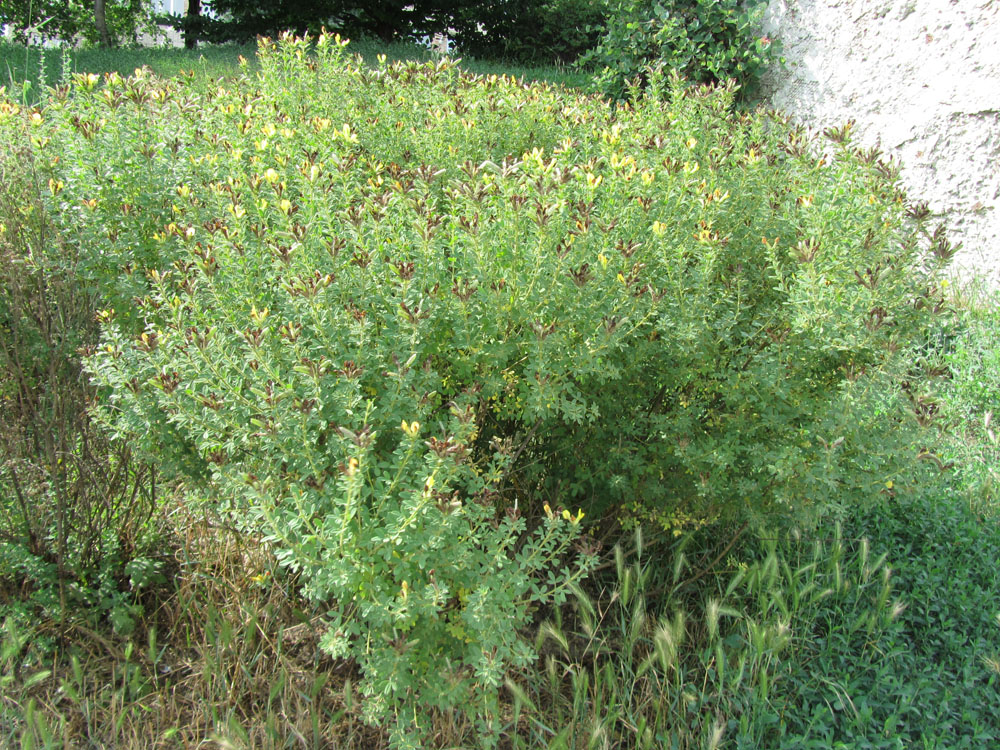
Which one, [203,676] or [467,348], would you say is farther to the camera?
[203,676]

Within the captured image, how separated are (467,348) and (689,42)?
219 inches

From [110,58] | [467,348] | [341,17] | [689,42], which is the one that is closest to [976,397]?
[467,348]

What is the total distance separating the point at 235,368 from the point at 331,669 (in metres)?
1.01

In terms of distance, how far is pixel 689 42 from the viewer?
22.1 feet

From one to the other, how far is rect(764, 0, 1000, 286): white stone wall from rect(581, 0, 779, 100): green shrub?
1.83 ft

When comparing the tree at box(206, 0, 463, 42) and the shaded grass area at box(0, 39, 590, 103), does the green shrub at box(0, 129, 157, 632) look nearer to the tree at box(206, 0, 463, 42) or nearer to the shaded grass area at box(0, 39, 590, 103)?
the shaded grass area at box(0, 39, 590, 103)

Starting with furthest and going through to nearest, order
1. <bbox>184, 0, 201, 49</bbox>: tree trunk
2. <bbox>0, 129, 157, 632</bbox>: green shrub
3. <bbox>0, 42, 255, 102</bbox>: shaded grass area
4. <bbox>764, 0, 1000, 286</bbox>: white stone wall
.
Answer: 1. <bbox>184, 0, 201, 49</bbox>: tree trunk
2. <bbox>0, 42, 255, 102</bbox>: shaded grass area
3. <bbox>764, 0, 1000, 286</bbox>: white stone wall
4. <bbox>0, 129, 157, 632</bbox>: green shrub

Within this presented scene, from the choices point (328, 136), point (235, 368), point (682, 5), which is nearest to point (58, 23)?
point (682, 5)

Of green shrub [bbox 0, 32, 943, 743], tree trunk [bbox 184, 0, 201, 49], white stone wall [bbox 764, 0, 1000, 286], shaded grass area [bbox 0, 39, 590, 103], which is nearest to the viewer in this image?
green shrub [bbox 0, 32, 943, 743]

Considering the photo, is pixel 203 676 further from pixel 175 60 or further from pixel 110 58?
pixel 110 58

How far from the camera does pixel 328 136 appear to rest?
3.16m

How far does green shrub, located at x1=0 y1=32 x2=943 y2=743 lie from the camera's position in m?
1.99

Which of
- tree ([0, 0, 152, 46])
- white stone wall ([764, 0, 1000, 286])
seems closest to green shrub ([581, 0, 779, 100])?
→ white stone wall ([764, 0, 1000, 286])

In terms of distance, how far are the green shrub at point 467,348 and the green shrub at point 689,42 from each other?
156 inches
